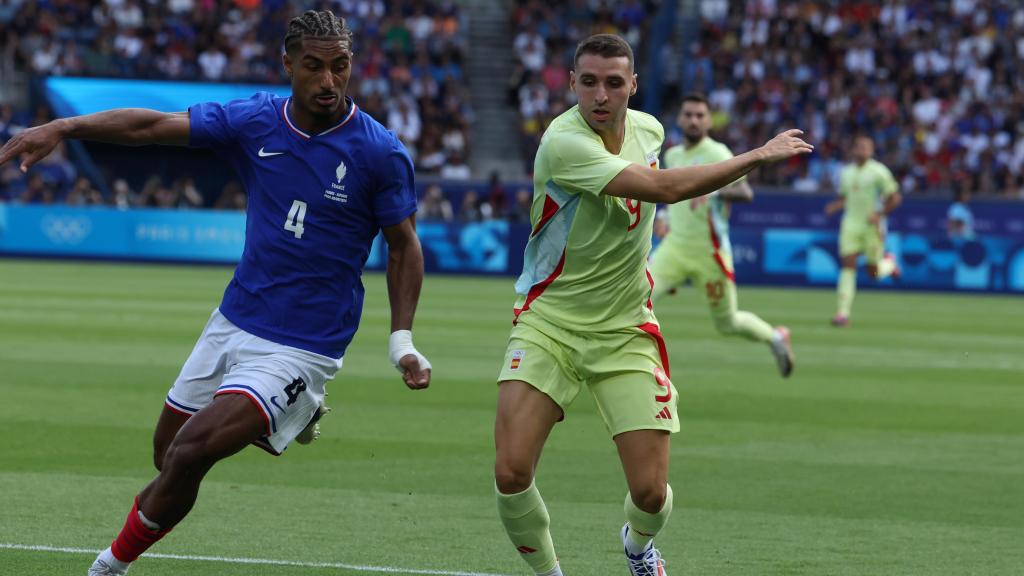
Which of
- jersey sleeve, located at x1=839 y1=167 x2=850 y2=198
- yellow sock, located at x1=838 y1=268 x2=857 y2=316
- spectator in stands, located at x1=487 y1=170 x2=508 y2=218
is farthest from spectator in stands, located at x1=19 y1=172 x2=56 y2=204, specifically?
yellow sock, located at x1=838 y1=268 x2=857 y2=316

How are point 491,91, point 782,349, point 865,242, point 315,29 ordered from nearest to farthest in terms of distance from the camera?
point 315,29
point 782,349
point 865,242
point 491,91

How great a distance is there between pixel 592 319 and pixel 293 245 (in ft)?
4.20

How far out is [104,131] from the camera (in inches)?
243

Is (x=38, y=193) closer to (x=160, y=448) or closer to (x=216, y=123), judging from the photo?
(x=160, y=448)

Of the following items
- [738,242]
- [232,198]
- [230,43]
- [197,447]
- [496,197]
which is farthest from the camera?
[230,43]

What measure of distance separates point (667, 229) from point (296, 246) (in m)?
9.27

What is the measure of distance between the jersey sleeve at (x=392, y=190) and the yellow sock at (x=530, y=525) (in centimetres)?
118

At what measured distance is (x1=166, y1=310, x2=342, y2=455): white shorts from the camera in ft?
20.4

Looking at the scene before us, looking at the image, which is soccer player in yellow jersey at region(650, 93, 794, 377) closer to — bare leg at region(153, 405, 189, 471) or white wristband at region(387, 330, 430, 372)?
white wristband at region(387, 330, 430, 372)

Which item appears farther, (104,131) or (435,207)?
(435,207)

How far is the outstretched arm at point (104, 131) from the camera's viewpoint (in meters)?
5.87

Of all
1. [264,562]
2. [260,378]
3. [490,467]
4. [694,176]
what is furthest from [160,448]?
[490,467]

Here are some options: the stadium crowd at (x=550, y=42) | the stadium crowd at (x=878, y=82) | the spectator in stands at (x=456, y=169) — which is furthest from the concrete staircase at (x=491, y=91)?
the stadium crowd at (x=878, y=82)

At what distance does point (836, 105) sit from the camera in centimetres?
3691
